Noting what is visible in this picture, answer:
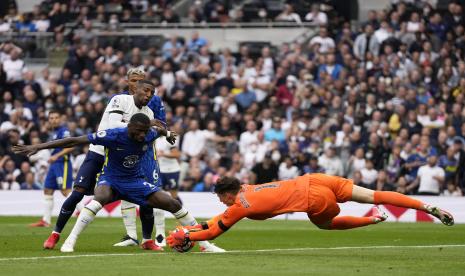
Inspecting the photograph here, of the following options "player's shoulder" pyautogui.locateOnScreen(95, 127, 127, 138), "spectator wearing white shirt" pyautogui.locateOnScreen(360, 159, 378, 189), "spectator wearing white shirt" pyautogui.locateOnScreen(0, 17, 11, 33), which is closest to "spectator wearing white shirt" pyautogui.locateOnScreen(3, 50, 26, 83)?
"spectator wearing white shirt" pyautogui.locateOnScreen(0, 17, 11, 33)

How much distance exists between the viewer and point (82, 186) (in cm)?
1741

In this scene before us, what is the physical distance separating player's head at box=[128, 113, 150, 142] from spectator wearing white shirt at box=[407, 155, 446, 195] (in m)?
13.5

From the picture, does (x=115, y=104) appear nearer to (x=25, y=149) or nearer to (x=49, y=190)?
(x=25, y=149)

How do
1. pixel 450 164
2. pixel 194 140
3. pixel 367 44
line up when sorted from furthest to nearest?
pixel 367 44, pixel 194 140, pixel 450 164

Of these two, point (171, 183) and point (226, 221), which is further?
point (171, 183)

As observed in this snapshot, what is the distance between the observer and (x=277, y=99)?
3266cm

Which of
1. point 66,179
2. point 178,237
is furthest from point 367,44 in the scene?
point 178,237

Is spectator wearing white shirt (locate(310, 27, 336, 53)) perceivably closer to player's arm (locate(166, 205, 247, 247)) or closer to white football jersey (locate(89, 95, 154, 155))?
white football jersey (locate(89, 95, 154, 155))

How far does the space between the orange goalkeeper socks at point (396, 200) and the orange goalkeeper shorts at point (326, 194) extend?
1.27 ft

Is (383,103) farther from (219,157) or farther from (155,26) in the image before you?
(155,26)

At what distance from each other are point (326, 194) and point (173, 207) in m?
2.15

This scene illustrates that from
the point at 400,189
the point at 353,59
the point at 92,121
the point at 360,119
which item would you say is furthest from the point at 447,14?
the point at 92,121

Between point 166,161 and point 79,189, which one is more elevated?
point 79,189

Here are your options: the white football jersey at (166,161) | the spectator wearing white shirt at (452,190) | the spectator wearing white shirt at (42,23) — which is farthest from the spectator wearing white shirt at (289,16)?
the white football jersey at (166,161)
